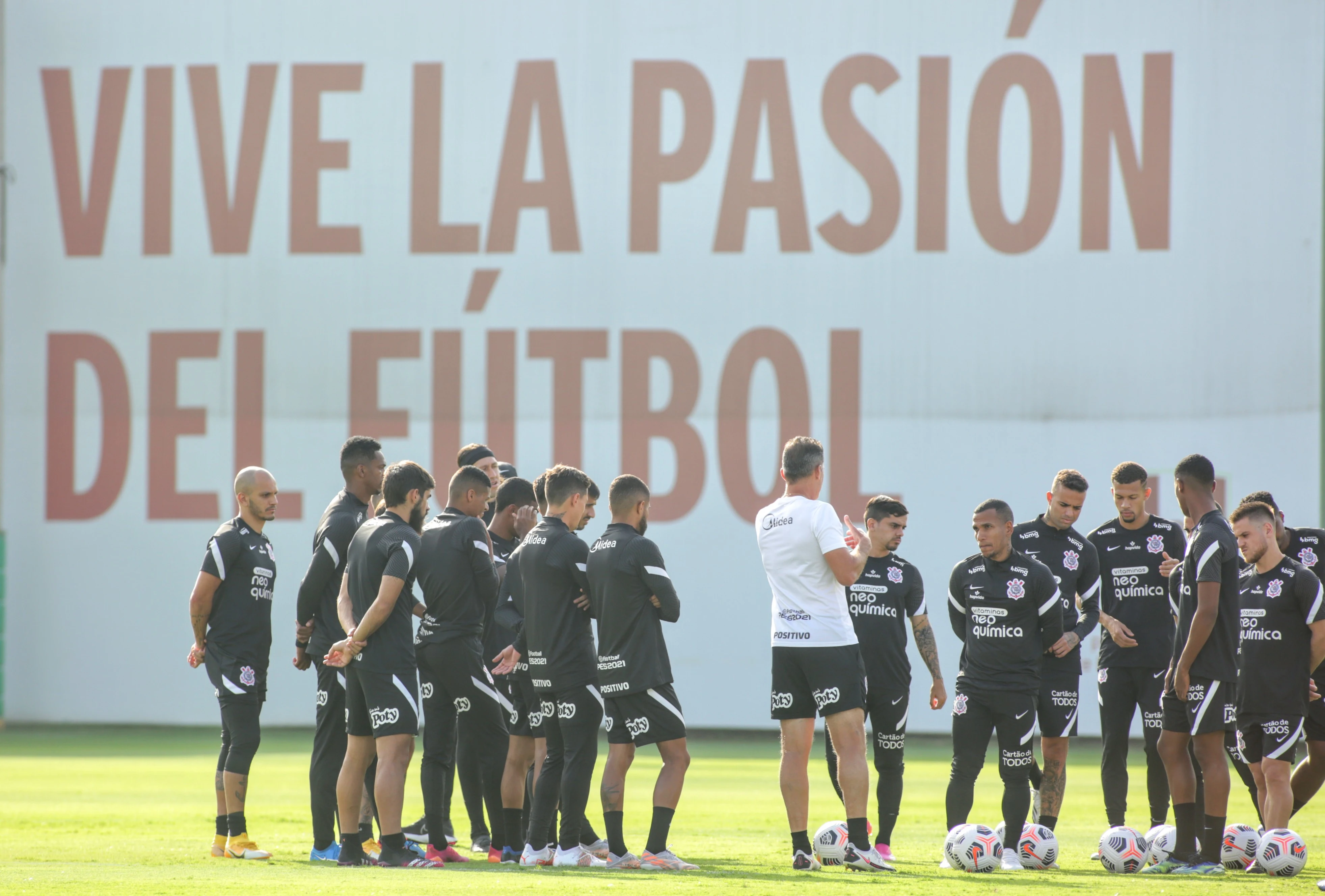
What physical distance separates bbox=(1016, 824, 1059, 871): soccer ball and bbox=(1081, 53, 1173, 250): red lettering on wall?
453 inches

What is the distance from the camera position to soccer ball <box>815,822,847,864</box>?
7594mm

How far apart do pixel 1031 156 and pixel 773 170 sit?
3260mm

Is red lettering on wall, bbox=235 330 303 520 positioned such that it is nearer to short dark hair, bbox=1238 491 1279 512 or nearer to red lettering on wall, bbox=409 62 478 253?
red lettering on wall, bbox=409 62 478 253

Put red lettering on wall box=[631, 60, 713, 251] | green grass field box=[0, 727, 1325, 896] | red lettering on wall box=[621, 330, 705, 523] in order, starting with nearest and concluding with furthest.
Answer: green grass field box=[0, 727, 1325, 896]
red lettering on wall box=[621, 330, 705, 523]
red lettering on wall box=[631, 60, 713, 251]

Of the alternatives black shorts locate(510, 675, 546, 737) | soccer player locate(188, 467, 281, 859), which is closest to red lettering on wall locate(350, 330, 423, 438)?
soccer player locate(188, 467, 281, 859)

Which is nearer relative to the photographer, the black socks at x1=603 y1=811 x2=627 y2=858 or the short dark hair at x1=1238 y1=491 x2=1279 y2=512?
the black socks at x1=603 y1=811 x2=627 y2=858

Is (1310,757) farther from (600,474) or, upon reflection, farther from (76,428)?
(76,428)

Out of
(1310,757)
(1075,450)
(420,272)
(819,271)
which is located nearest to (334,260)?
(420,272)

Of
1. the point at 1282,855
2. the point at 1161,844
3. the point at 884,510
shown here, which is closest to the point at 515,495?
the point at 884,510

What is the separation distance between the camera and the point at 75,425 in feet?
62.2

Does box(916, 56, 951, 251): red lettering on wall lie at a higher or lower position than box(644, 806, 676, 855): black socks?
higher

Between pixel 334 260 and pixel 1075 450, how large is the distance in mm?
9879

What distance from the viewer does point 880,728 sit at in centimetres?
822

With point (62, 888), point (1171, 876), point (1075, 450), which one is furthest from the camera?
Result: point (1075, 450)
